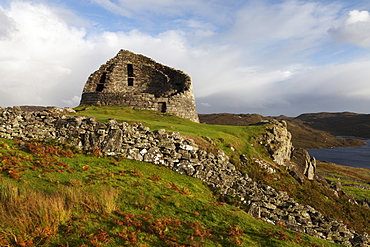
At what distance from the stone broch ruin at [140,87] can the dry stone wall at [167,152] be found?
15.6m

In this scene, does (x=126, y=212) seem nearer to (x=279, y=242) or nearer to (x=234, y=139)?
(x=279, y=242)

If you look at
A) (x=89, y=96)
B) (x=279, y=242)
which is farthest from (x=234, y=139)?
(x=89, y=96)

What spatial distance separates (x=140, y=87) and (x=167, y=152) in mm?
25748

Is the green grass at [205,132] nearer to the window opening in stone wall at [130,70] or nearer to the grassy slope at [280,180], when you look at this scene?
the grassy slope at [280,180]

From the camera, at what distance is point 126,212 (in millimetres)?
8648

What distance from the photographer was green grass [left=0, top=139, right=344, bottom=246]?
22.9 feet

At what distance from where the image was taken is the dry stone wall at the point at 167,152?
1477cm

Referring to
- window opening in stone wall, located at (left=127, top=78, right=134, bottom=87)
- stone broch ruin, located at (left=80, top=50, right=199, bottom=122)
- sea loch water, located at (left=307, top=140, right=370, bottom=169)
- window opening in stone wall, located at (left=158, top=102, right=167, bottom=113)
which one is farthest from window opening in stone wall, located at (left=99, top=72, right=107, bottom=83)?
sea loch water, located at (left=307, top=140, right=370, bottom=169)

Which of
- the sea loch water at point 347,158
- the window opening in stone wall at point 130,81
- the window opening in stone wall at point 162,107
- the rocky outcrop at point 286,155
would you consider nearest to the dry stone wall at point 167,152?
the rocky outcrop at point 286,155

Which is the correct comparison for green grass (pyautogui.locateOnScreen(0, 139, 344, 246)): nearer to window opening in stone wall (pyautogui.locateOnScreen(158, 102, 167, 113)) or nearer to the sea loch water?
window opening in stone wall (pyautogui.locateOnScreen(158, 102, 167, 113))

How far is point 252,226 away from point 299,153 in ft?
81.5

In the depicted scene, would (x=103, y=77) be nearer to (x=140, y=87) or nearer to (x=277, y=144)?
(x=140, y=87)

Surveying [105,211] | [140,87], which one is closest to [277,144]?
[105,211]

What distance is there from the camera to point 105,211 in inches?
330
